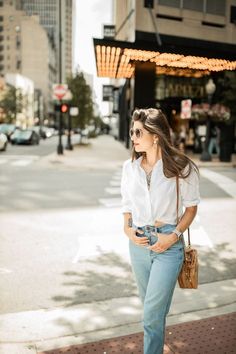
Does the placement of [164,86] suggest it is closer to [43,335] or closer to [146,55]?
[146,55]

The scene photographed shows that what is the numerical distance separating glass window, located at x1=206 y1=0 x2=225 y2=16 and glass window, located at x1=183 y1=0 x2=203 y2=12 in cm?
45

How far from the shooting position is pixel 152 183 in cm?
288

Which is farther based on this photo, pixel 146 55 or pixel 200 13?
pixel 200 13

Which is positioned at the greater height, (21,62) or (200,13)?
(21,62)

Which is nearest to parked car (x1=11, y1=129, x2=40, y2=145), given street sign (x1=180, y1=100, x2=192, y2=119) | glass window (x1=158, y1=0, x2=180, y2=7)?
glass window (x1=158, y1=0, x2=180, y2=7)

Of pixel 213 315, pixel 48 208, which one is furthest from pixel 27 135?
pixel 213 315

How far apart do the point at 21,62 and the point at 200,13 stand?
126 m

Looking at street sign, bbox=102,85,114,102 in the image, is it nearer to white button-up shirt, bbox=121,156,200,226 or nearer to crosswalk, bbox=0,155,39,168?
crosswalk, bbox=0,155,39,168

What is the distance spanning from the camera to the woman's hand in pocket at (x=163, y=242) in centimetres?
279

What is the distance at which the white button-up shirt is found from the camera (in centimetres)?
286

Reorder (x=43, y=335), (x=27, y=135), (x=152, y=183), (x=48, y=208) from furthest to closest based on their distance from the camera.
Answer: (x=27, y=135) → (x=48, y=208) → (x=43, y=335) → (x=152, y=183)

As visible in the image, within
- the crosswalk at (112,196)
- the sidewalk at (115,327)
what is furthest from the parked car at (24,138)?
the sidewalk at (115,327)

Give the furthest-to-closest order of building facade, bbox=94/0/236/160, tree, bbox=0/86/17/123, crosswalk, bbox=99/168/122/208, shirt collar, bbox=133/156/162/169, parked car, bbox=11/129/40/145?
tree, bbox=0/86/17/123 → parked car, bbox=11/129/40/145 → building facade, bbox=94/0/236/160 → crosswalk, bbox=99/168/122/208 → shirt collar, bbox=133/156/162/169

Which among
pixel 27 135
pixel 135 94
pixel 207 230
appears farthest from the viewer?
pixel 27 135
